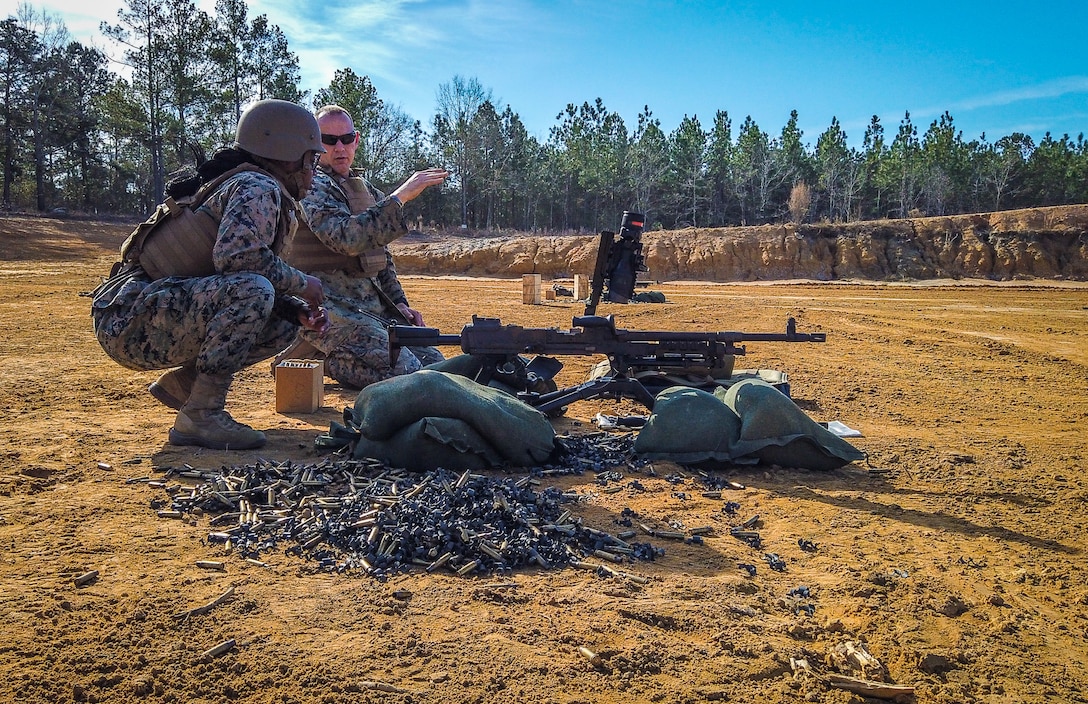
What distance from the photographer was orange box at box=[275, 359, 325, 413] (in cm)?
600

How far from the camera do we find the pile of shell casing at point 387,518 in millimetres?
3221

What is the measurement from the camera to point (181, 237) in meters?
4.74

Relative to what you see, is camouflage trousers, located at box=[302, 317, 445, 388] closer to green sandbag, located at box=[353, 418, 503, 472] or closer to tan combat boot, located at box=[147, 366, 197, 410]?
tan combat boot, located at box=[147, 366, 197, 410]

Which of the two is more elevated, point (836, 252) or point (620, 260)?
point (836, 252)

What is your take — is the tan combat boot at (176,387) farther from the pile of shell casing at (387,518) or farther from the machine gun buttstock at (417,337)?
the machine gun buttstock at (417,337)

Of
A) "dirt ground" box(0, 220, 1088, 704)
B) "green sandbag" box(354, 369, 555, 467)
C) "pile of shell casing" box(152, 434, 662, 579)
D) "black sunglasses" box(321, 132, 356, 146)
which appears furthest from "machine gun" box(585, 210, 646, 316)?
"pile of shell casing" box(152, 434, 662, 579)

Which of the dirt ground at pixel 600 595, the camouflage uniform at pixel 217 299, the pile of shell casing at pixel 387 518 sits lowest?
the dirt ground at pixel 600 595

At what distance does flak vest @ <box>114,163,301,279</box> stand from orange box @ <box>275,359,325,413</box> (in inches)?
53.6

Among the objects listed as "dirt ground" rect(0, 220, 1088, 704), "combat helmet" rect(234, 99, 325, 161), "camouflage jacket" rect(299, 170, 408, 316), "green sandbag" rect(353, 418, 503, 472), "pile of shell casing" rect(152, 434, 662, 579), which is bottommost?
"dirt ground" rect(0, 220, 1088, 704)

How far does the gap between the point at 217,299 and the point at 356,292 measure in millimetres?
2167

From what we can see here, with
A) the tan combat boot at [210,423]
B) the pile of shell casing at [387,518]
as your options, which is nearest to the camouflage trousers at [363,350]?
the tan combat boot at [210,423]

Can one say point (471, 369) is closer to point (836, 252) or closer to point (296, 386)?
point (296, 386)

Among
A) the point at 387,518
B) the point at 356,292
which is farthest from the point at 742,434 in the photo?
the point at 356,292

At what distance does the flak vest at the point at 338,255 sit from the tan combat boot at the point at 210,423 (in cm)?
196
